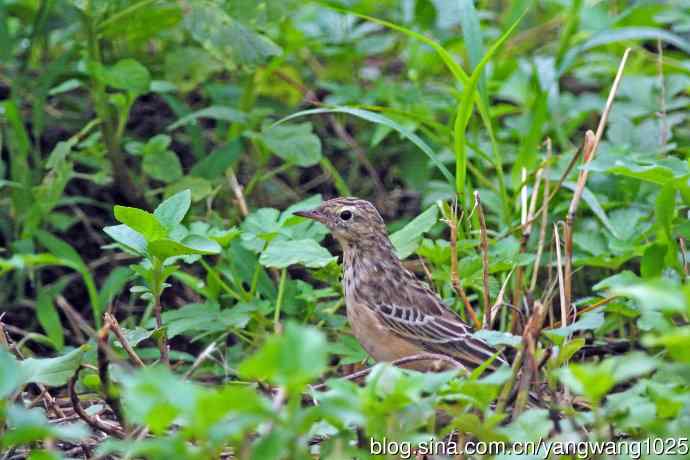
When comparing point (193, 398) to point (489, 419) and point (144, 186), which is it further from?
point (144, 186)

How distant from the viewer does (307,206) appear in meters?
5.34

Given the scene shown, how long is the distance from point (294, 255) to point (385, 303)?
0.66 m

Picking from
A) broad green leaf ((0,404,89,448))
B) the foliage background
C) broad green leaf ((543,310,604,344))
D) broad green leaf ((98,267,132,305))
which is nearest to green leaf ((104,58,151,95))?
the foliage background

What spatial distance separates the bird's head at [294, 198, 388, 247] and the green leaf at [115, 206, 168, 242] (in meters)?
1.31

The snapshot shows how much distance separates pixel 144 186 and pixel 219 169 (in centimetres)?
59

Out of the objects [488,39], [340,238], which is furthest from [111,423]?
[488,39]

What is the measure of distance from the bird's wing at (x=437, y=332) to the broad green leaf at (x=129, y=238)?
132 centimetres

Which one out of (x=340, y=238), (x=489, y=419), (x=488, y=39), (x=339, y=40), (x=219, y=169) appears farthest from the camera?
(x=488, y=39)

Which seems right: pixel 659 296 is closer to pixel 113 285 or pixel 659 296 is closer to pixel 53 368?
pixel 53 368

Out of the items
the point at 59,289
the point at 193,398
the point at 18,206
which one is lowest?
the point at 59,289

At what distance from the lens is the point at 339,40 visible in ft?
23.4

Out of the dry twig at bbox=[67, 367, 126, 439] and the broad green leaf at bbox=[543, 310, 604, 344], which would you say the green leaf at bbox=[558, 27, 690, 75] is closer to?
the broad green leaf at bbox=[543, 310, 604, 344]

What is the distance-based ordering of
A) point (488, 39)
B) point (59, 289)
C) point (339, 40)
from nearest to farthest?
1. point (59, 289)
2. point (339, 40)
3. point (488, 39)

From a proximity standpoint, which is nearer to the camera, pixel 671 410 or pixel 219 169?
pixel 671 410
